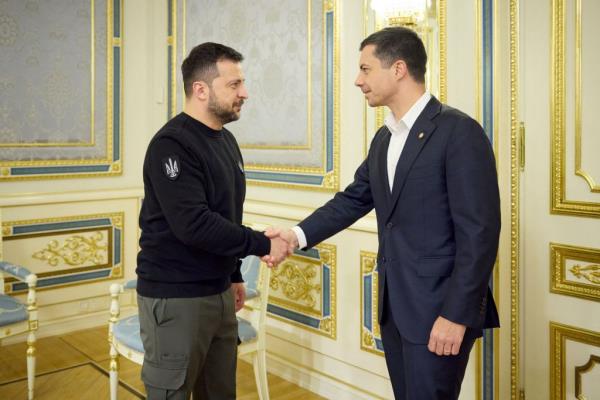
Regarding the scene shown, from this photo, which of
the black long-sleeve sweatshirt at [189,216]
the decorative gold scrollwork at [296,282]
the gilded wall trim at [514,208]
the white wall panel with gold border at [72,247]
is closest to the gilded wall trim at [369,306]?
the decorative gold scrollwork at [296,282]

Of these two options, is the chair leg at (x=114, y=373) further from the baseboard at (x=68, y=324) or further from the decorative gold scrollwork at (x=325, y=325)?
the baseboard at (x=68, y=324)

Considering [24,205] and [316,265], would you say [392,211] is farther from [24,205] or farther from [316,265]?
[24,205]

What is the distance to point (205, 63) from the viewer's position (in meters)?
2.17

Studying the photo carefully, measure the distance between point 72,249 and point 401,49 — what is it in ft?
10.1

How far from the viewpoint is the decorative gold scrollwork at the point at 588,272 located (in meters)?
2.36

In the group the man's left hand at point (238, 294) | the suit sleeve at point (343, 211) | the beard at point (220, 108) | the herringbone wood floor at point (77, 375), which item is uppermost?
the beard at point (220, 108)

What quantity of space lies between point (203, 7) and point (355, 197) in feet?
7.58

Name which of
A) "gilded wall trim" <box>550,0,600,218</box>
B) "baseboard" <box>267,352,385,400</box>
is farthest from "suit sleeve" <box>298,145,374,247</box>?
"baseboard" <box>267,352,385,400</box>

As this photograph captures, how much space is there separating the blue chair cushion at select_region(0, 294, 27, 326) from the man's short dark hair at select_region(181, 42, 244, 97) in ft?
5.47

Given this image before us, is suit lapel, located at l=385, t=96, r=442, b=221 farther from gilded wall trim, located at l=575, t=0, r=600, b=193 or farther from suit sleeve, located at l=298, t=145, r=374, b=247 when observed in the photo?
gilded wall trim, located at l=575, t=0, r=600, b=193

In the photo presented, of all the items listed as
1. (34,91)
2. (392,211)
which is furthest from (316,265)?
(34,91)

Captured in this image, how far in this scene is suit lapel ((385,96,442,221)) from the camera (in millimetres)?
1892

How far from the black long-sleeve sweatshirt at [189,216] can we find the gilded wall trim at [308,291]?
3.84ft

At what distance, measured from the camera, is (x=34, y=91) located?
13.6ft
